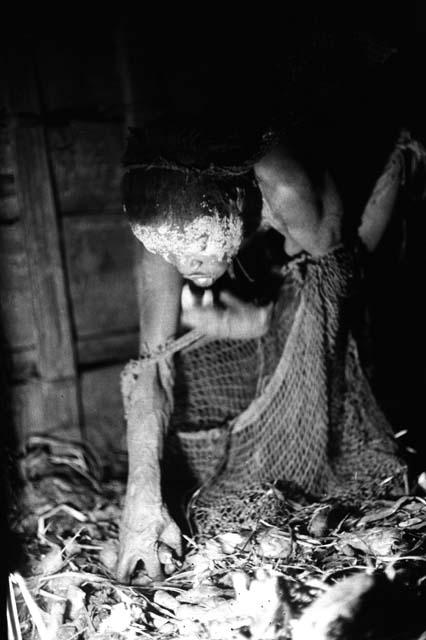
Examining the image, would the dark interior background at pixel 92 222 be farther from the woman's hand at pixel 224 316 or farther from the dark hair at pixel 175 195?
the dark hair at pixel 175 195

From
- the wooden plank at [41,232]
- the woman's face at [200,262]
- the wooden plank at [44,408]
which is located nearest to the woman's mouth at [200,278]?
the woman's face at [200,262]

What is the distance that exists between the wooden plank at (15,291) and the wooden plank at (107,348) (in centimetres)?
22

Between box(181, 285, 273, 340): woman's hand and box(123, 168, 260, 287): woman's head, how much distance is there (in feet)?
1.15

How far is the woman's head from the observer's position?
1284mm

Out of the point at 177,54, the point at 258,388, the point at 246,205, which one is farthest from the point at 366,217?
the point at 177,54

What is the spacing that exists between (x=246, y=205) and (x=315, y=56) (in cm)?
42

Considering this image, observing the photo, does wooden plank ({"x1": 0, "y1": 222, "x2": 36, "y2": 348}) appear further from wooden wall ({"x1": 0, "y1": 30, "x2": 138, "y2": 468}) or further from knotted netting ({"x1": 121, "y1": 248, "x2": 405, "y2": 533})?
knotted netting ({"x1": 121, "y1": 248, "x2": 405, "y2": 533})

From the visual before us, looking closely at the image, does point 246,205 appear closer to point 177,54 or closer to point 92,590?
point 92,590

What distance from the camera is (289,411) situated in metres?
1.73

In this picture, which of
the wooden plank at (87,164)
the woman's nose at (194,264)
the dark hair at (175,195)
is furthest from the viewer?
the wooden plank at (87,164)

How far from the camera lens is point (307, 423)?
1718 millimetres

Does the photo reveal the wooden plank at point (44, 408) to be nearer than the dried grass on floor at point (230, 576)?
No

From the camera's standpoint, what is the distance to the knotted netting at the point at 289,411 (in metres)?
1.65

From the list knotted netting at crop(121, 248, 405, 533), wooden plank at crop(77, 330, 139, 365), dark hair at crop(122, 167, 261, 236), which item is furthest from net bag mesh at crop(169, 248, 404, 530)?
wooden plank at crop(77, 330, 139, 365)
